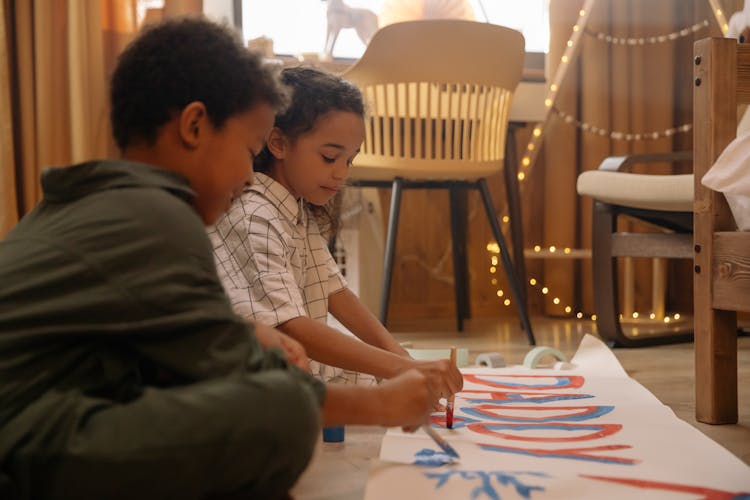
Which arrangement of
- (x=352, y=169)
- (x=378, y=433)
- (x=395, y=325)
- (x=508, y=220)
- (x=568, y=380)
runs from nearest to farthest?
(x=378, y=433) → (x=568, y=380) → (x=352, y=169) → (x=395, y=325) → (x=508, y=220)

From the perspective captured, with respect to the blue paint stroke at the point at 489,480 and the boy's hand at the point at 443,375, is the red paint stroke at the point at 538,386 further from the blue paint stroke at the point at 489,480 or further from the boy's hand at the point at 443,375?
the blue paint stroke at the point at 489,480

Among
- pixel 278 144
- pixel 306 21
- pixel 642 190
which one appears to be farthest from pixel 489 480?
pixel 306 21

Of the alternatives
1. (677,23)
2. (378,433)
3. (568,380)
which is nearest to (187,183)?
(378,433)

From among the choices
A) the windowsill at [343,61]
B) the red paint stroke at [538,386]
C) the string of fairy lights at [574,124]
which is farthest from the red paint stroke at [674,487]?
the string of fairy lights at [574,124]

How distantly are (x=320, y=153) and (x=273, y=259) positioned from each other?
0.67 feet

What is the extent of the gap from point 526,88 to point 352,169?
0.70 meters

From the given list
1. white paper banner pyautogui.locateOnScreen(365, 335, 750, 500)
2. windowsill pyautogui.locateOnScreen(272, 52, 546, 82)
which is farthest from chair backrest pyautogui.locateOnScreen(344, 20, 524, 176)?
white paper banner pyautogui.locateOnScreen(365, 335, 750, 500)

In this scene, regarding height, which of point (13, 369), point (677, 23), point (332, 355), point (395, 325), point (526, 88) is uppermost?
point (677, 23)

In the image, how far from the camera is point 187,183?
2.44 ft

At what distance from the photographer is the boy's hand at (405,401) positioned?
0.77m

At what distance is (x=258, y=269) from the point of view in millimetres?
1076

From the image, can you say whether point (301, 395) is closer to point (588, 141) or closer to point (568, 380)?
point (568, 380)

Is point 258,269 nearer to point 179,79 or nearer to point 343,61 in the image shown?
point 179,79

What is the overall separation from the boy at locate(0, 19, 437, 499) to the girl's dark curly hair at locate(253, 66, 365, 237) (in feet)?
1.72
